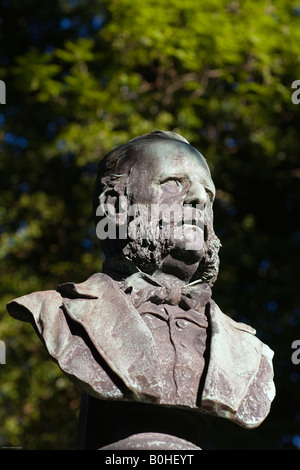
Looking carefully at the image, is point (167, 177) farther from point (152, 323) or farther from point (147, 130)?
point (147, 130)

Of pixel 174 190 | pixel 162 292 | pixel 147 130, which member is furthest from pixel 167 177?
pixel 147 130

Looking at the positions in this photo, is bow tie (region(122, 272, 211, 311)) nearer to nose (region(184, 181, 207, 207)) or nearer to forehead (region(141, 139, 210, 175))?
nose (region(184, 181, 207, 207))

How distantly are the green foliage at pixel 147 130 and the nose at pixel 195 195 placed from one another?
436cm

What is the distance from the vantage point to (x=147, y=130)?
886cm

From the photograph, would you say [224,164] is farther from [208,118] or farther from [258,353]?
[258,353]

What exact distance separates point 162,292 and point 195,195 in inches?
20.8

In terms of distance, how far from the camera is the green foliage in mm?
8961

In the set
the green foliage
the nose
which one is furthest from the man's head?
the green foliage

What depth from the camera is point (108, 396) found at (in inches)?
150

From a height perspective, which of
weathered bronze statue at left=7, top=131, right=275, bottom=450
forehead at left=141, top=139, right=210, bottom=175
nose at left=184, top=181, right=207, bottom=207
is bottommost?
weathered bronze statue at left=7, top=131, right=275, bottom=450

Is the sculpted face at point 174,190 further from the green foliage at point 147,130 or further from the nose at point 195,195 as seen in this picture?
the green foliage at point 147,130

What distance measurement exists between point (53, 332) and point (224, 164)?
5896 mm

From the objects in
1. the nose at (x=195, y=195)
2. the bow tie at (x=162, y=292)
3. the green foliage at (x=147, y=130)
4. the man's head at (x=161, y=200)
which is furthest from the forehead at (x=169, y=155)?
the green foliage at (x=147, y=130)

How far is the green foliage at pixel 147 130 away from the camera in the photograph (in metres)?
8.96
